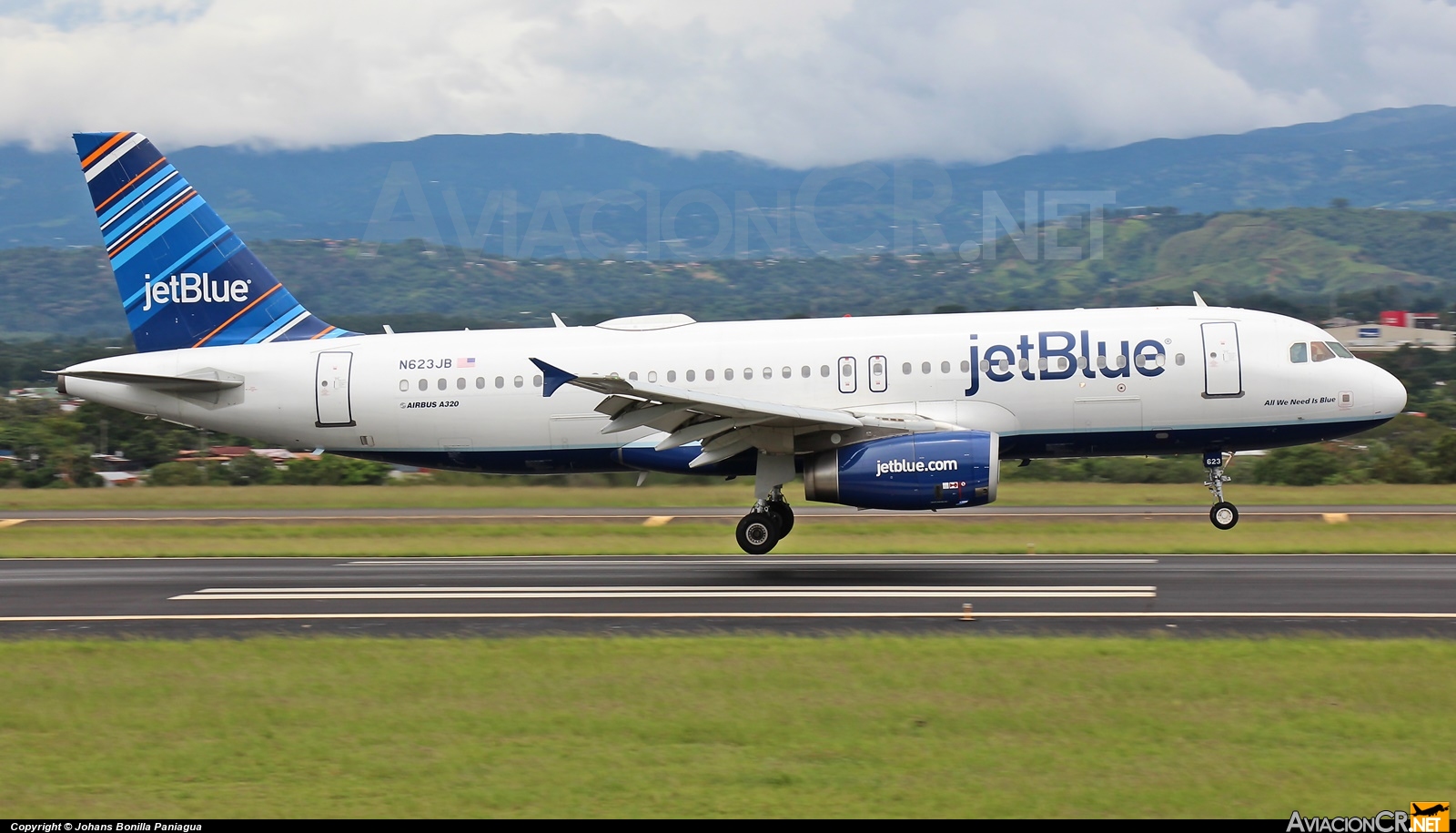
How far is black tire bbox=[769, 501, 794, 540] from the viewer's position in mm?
22391

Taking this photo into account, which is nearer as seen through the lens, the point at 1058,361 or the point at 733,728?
the point at 733,728

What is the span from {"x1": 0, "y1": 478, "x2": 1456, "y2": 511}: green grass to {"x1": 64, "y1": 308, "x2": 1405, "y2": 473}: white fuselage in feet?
29.1

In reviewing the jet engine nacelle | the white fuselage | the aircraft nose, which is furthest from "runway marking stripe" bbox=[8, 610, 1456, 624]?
the aircraft nose

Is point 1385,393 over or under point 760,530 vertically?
over

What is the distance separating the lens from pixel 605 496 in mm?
33469

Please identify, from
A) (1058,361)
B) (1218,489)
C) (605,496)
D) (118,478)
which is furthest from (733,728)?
(118,478)

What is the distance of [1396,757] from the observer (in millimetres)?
9211

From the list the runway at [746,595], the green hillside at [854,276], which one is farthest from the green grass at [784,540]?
the green hillside at [854,276]

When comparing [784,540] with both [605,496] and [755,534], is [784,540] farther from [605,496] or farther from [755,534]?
[605,496]

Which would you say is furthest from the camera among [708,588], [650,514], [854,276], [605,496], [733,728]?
[854,276]

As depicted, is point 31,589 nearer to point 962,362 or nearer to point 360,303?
point 962,362

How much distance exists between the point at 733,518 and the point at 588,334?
6917 mm

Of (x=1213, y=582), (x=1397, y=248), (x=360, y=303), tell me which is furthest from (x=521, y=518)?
(x=1397, y=248)

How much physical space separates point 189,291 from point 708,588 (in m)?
11.6
